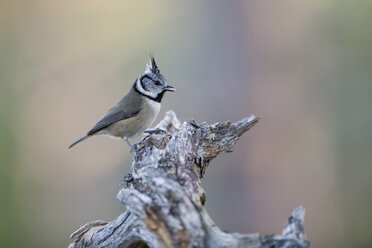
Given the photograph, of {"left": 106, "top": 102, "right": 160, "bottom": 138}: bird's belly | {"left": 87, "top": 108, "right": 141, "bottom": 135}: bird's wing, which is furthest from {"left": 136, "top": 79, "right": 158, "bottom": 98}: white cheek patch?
{"left": 87, "top": 108, "right": 141, "bottom": 135}: bird's wing

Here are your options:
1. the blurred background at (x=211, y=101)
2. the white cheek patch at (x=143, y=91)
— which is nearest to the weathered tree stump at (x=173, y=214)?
the white cheek patch at (x=143, y=91)

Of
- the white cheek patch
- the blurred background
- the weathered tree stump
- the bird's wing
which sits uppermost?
the blurred background

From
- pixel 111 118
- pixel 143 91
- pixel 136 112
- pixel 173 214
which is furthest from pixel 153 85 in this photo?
pixel 173 214

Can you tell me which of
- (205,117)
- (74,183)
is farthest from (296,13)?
(74,183)

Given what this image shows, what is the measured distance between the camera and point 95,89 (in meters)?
9.97

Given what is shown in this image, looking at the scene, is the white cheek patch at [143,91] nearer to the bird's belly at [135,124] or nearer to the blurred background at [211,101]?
the bird's belly at [135,124]

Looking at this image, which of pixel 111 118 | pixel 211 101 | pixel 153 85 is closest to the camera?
pixel 111 118

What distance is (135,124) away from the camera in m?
4.71

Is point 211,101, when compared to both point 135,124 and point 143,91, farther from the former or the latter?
point 135,124

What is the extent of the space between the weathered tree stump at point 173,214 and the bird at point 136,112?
1376 millimetres

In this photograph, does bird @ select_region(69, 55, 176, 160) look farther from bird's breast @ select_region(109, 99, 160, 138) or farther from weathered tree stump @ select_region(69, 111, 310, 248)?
weathered tree stump @ select_region(69, 111, 310, 248)

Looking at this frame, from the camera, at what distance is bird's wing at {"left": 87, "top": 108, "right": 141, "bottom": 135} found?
466 cm

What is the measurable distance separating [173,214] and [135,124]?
2.55m

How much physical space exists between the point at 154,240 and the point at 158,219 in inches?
5.2
